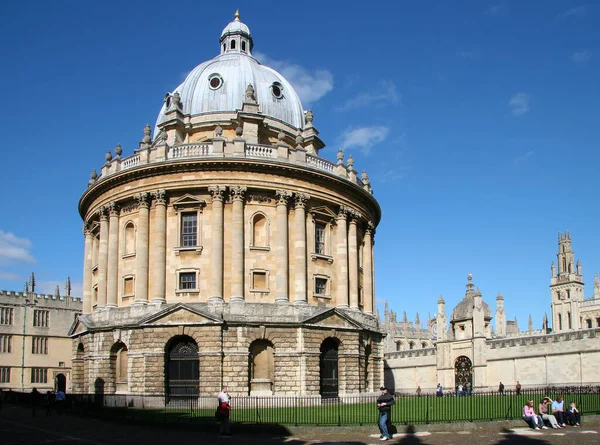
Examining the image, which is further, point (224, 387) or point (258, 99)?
point (258, 99)

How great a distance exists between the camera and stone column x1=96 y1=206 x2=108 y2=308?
43.3m

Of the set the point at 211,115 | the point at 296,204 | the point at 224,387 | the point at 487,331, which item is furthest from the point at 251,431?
the point at 487,331

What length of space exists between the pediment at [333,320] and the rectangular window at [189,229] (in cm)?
849

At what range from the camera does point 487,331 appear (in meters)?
53.8

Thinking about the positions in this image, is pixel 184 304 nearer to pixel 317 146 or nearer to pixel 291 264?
pixel 291 264

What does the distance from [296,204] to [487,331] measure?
22.0m

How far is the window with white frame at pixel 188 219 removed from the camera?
40.4 metres

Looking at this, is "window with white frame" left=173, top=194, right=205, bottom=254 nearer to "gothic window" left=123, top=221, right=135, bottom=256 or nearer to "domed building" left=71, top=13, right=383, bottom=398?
"domed building" left=71, top=13, right=383, bottom=398

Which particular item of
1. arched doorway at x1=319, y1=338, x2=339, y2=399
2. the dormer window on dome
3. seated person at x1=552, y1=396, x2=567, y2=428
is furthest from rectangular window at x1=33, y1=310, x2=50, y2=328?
seated person at x1=552, y1=396, x2=567, y2=428

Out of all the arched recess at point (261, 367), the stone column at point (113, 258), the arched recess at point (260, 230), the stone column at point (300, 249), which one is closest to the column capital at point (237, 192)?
the arched recess at point (260, 230)

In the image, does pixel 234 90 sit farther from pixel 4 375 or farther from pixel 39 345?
pixel 4 375

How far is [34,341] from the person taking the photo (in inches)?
2963

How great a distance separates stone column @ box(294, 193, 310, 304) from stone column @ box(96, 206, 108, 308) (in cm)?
1274

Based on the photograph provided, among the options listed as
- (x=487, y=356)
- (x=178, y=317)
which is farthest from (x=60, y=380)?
(x=487, y=356)
